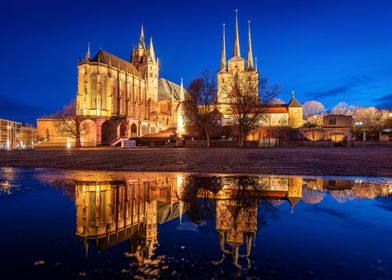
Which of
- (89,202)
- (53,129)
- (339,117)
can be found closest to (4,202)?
(89,202)

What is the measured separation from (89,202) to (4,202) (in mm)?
1684

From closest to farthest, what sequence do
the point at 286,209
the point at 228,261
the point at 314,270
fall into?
1. the point at 314,270
2. the point at 228,261
3. the point at 286,209

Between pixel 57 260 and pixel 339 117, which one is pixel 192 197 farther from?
pixel 339 117

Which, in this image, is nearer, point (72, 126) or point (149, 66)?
point (72, 126)

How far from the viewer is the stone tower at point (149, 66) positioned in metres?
98.9

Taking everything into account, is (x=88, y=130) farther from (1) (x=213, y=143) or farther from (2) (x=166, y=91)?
(2) (x=166, y=91)

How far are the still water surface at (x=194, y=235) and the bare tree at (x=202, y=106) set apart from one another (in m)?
41.5

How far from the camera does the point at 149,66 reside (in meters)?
99.7

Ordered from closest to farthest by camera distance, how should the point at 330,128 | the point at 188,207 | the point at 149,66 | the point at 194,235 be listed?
the point at 194,235, the point at 188,207, the point at 330,128, the point at 149,66

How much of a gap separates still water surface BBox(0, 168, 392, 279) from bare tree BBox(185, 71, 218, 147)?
41531 millimetres

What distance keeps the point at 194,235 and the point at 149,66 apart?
101395mm

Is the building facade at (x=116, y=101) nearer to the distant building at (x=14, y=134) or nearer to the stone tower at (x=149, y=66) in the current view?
the stone tower at (x=149, y=66)

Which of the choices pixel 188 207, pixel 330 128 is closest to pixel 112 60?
pixel 330 128

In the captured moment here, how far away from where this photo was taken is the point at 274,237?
3.38 m
